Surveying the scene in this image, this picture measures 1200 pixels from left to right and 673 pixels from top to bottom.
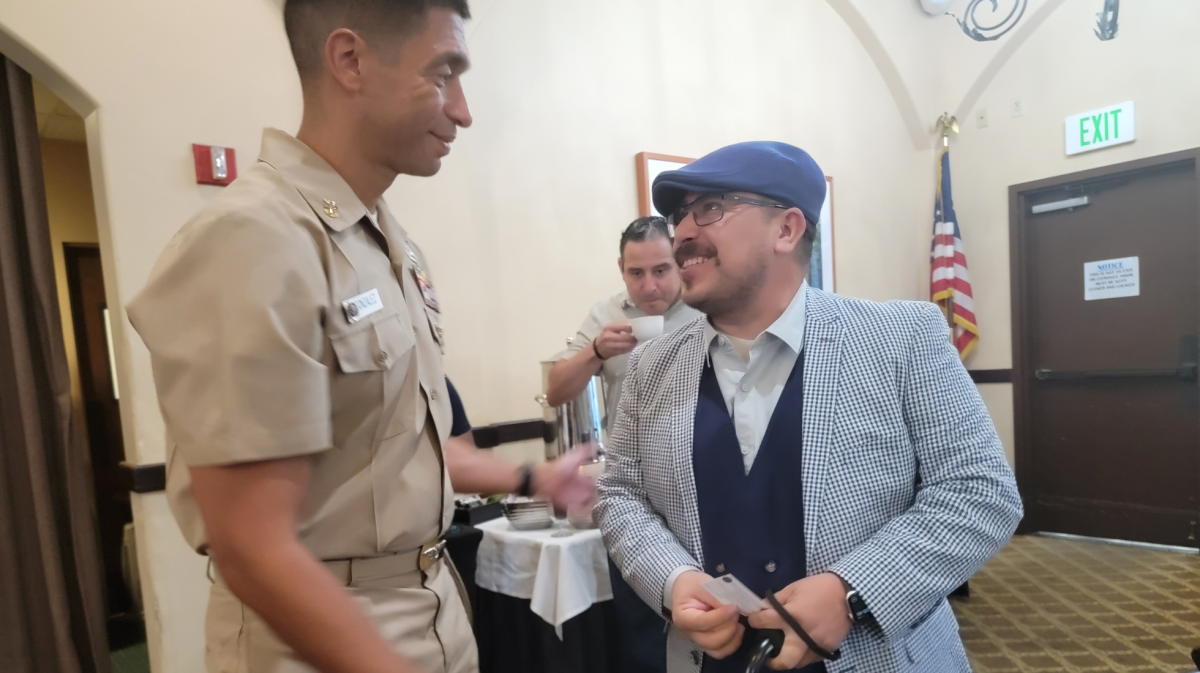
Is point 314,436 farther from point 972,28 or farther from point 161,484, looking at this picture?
point 972,28

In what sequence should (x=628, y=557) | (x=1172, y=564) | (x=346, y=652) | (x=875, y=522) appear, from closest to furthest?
(x=346, y=652)
(x=875, y=522)
(x=628, y=557)
(x=1172, y=564)

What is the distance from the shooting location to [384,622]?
0.86 meters

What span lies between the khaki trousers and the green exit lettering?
5054 mm

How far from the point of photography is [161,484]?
2230 mm

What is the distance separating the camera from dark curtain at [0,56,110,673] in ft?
7.29

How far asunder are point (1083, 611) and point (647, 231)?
9.82 ft

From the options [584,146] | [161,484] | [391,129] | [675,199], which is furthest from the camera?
[584,146]

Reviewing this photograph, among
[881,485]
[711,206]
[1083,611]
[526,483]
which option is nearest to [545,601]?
[526,483]

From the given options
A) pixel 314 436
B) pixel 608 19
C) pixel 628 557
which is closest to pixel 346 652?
pixel 314 436

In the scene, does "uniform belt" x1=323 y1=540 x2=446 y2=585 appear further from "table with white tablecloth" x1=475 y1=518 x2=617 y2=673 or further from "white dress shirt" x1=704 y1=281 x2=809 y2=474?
"table with white tablecloth" x1=475 y1=518 x2=617 y2=673

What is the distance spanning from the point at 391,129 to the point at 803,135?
396cm

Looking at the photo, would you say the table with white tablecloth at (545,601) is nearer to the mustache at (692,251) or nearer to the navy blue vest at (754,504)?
the navy blue vest at (754,504)

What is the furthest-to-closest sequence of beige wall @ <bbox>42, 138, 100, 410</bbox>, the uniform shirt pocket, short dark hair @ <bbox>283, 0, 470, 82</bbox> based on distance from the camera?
beige wall @ <bbox>42, 138, 100, 410</bbox> < short dark hair @ <bbox>283, 0, 470, 82</bbox> < the uniform shirt pocket

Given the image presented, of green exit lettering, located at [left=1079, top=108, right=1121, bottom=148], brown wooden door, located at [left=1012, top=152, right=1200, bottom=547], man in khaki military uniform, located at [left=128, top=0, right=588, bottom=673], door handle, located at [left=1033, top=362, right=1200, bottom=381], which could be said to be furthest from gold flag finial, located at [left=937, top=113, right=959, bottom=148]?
man in khaki military uniform, located at [left=128, top=0, right=588, bottom=673]
